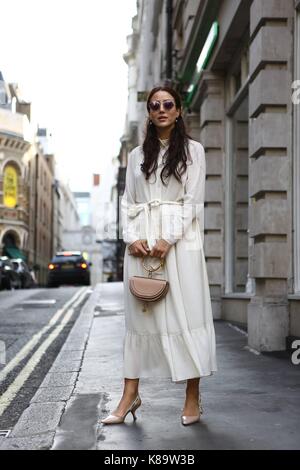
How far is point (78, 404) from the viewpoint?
4641mm

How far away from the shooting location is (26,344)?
892 cm

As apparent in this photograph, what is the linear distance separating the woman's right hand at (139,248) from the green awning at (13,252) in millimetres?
46093

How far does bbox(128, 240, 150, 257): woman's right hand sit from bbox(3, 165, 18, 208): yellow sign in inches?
1825

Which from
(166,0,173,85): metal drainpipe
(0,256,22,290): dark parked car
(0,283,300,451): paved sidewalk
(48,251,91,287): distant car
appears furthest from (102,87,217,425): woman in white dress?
(48,251,91,287): distant car

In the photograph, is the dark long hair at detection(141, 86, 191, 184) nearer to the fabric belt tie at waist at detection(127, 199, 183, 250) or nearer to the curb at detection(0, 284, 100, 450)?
the fabric belt tie at waist at detection(127, 199, 183, 250)

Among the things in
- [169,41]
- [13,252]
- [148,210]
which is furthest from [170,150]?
[13,252]

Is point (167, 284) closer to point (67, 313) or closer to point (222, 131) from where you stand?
point (222, 131)

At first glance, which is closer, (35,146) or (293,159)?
(293,159)

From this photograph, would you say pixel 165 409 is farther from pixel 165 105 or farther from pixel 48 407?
pixel 165 105

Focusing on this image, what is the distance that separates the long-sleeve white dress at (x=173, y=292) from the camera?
3963mm

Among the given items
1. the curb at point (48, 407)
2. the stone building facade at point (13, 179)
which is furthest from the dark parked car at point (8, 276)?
the stone building facade at point (13, 179)

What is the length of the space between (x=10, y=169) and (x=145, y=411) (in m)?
47.8
